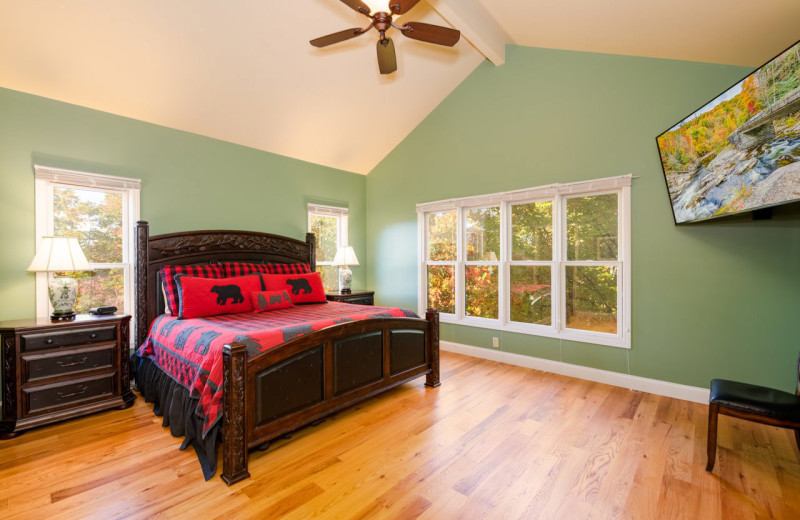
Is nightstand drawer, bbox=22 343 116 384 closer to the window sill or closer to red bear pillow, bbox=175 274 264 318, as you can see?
red bear pillow, bbox=175 274 264 318

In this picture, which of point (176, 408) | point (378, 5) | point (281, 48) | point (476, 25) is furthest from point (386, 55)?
point (176, 408)

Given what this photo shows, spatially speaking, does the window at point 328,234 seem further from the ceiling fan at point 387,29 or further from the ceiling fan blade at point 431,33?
the ceiling fan blade at point 431,33

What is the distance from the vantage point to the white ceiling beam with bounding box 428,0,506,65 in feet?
10.1

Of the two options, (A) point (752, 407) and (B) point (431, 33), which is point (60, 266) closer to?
(B) point (431, 33)

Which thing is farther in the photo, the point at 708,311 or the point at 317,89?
the point at 317,89

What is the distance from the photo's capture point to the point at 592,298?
12.1 feet

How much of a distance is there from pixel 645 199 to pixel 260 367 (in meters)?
3.58

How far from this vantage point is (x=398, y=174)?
5316 millimetres

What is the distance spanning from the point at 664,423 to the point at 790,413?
90cm

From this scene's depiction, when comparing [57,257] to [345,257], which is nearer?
[57,257]

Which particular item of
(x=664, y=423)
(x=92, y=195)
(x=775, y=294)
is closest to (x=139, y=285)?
(x=92, y=195)

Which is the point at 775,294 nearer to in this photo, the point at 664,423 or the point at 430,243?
the point at 664,423

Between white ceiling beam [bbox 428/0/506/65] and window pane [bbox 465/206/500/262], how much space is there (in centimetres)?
175

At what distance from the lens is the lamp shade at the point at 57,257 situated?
2668 mm
